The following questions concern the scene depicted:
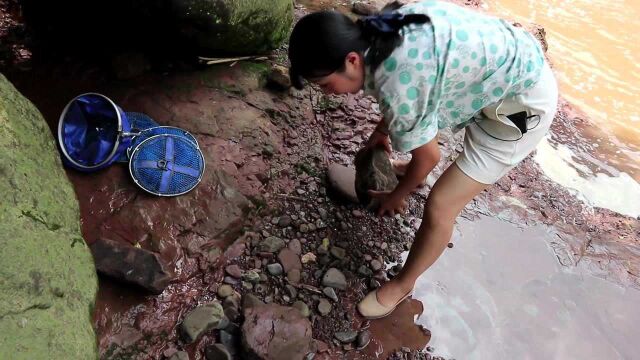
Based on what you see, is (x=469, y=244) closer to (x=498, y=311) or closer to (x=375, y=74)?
(x=498, y=311)

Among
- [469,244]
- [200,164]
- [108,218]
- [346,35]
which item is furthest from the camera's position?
[469,244]

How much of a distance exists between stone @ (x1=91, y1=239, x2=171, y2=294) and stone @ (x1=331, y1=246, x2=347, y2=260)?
0.96m

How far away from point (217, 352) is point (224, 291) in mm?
357

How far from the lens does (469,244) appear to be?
323cm

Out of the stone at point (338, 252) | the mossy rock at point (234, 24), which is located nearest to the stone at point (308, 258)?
the stone at point (338, 252)

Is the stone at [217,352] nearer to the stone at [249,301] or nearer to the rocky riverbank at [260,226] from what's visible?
the rocky riverbank at [260,226]

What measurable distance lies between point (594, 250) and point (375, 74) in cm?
243

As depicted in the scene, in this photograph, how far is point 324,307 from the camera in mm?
2609

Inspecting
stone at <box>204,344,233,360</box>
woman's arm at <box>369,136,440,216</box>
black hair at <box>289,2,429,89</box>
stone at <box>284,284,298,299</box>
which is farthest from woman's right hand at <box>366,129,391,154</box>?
stone at <box>204,344,233,360</box>

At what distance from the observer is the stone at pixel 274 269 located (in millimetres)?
2691

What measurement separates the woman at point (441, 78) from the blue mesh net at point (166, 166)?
3.56 feet

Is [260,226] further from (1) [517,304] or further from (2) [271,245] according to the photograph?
(1) [517,304]

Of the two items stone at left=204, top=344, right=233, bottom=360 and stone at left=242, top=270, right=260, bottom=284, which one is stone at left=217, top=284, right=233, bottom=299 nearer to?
stone at left=242, top=270, right=260, bottom=284

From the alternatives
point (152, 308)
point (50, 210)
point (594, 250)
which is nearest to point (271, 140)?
point (152, 308)
